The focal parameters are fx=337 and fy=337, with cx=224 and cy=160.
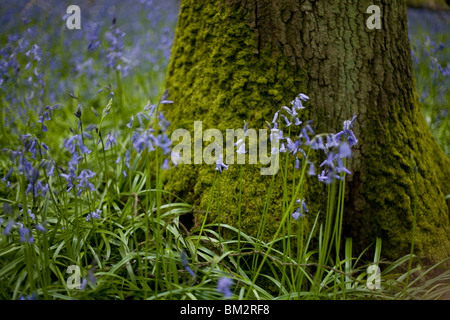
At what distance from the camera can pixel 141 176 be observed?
9.02ft

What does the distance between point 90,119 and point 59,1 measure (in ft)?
14.0

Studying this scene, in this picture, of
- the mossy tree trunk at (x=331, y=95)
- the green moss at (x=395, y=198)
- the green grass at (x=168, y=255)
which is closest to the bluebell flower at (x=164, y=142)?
the green grass at (x=168, y=255)

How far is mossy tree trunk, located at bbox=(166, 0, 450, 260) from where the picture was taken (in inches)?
84.3

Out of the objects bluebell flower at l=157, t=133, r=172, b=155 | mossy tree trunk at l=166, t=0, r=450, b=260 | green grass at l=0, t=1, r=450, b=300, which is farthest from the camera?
mossy tree trunk at l=166, t=0, r=450, b=260

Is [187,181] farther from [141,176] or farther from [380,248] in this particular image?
[380,248]

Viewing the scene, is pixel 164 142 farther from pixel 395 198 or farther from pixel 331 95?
pixel 395 198

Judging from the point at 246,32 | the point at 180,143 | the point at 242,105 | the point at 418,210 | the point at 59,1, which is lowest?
the point at 418,210

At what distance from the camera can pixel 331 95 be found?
2.19 meters

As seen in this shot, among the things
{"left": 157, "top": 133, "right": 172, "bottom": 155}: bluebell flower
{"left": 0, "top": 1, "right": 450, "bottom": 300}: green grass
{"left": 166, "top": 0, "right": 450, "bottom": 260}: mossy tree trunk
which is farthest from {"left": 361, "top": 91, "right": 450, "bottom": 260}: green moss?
{"left": 157, "top": 133, "right": 172, "bottom": 155}: bluebell flower

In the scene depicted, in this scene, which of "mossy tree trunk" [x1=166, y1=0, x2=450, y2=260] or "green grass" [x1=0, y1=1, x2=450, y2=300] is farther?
"mossy tree trunk" [x1=166, y1=0, x2=450, y2=260]

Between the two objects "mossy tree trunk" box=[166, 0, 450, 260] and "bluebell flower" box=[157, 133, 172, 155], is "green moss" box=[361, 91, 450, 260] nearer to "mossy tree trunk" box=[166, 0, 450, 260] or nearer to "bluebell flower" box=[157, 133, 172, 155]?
"mossy tree trunk" box=[166, 0, 450, 260]

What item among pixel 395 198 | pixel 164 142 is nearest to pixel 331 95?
pixel 395 198
